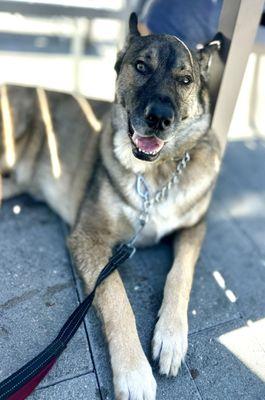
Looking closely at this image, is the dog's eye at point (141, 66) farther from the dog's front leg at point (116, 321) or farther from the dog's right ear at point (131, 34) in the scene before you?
the dog's front leg at point (116, 321)

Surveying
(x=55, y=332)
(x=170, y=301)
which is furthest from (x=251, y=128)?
(x=55, y=332)

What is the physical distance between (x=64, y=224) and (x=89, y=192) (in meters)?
0.42

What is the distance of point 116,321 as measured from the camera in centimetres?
207

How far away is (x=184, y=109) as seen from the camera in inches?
87.5

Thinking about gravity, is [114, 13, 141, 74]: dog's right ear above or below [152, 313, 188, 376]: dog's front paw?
above

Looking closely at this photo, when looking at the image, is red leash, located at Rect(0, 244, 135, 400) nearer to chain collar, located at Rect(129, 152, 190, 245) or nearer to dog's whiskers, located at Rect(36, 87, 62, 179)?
chain collar, located at Rect(129, 152, 190, 245)

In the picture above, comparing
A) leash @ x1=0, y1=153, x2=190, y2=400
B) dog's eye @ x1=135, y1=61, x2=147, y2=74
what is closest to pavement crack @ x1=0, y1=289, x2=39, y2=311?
leash @ x1=0, y1=153, x2=190, y2=400

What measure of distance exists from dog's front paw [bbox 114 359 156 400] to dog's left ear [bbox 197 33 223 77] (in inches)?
66.4

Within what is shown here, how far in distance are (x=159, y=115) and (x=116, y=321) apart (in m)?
1.07

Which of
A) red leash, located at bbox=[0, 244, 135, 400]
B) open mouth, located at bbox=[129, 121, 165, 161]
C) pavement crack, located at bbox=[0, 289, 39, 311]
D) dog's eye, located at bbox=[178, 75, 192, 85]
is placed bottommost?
pavement crack, located at bbox=[0, 289, 39, 311]

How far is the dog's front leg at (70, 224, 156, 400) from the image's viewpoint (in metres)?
1.87

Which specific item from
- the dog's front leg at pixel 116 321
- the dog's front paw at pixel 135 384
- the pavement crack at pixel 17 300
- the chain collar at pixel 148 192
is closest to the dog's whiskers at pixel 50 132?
the dog's front leg at pixel 116 321

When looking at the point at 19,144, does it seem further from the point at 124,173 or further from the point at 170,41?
the point at 170,41

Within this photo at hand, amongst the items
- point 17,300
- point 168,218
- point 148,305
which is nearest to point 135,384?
point 148,305
